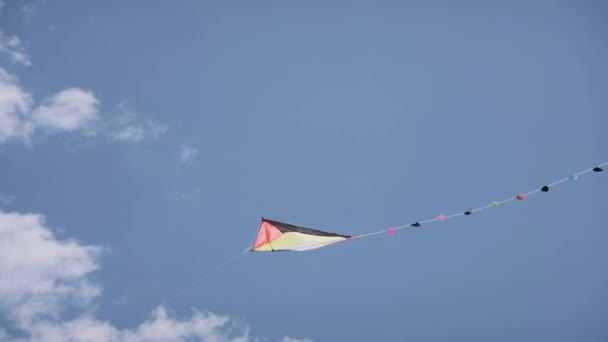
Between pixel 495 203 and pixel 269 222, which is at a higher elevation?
pixel 269 222

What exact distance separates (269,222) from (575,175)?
9.01 metres

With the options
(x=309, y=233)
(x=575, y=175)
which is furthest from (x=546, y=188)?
(x=309, y=233)

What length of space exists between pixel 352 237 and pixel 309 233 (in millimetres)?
1582

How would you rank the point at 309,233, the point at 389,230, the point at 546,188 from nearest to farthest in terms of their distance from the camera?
the point at 546,188 < the point at 389,230 < the point at 309,233

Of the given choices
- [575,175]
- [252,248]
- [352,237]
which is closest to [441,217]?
[352,237]

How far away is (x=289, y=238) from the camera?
1309cm

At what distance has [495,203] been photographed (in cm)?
1144

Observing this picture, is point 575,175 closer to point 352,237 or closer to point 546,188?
point 546,188

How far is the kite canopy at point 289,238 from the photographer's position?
12.7 metres

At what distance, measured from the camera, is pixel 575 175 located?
11.2 metres

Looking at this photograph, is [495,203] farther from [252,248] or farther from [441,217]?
[252,248]

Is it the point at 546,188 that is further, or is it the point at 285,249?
the point at 285,249

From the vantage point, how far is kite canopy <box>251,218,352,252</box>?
12727mm

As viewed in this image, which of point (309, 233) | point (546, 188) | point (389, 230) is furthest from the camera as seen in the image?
point (309, 233)
